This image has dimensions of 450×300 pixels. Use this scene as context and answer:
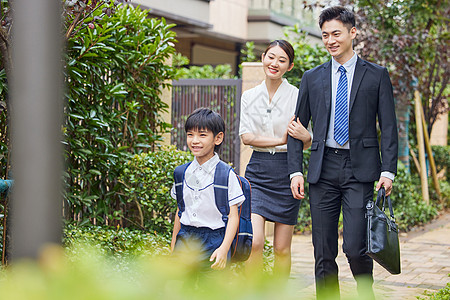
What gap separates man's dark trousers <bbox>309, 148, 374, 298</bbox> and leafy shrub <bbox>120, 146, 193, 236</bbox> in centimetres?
167

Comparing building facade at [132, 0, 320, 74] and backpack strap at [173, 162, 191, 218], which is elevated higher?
building facade at [132, 0, 320, 74]

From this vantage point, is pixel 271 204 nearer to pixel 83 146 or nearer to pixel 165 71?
pixel 83 146

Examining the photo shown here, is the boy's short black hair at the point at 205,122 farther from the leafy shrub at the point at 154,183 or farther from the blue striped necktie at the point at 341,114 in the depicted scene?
the leafy shrub at the point at 154,183

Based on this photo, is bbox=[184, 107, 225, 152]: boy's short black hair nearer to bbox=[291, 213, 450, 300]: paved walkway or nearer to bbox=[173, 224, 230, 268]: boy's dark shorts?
bbox=[173, 224, 230, 268]: boy's dark shorts

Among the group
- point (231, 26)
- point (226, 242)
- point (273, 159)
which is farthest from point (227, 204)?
point (231, 26)

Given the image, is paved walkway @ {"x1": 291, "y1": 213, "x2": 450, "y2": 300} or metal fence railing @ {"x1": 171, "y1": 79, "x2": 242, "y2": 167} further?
metal fence railing @ {"x1": 171, "y1": 79, "x2": 242, "y2": 167}

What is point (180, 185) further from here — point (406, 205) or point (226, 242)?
point (406, 205)

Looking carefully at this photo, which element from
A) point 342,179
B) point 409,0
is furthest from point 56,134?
point 409,0

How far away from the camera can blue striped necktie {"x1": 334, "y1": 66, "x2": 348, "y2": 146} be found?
4.57m

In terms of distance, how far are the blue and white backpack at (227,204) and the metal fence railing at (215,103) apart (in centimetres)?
487

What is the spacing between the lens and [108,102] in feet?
20.6

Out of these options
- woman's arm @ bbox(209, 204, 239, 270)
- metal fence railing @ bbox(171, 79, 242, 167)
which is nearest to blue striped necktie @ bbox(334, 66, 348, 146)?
woman's arm @ bbox(209, 204, 239, 270)

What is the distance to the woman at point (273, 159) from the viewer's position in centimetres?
508

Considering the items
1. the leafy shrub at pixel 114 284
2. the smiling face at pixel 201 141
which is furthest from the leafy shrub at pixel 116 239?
the leafy shrub at pixel 114 284
